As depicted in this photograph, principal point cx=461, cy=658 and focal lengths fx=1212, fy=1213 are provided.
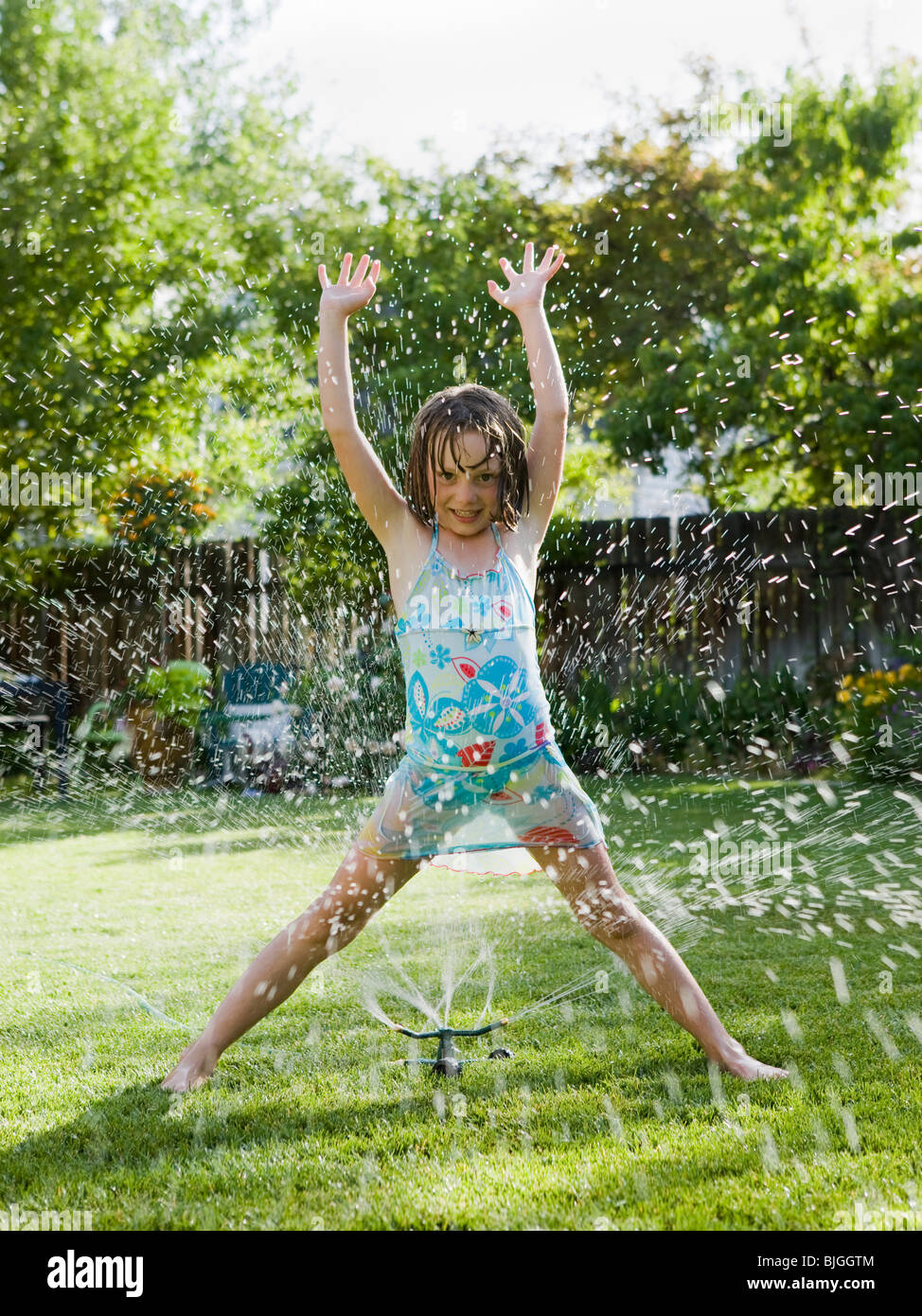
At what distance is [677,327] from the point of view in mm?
12086

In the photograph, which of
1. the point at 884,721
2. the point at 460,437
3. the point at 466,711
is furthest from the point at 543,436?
the point at 884,721

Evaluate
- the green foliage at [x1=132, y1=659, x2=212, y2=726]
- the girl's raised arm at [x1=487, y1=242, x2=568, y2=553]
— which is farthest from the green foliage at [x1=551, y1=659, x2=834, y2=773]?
the girl's raised arm at [x1=487, y1=242, x2=568, y2=553]

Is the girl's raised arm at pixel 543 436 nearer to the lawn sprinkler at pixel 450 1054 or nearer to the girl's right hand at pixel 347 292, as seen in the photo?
the girl's right hand at pixel 347 292

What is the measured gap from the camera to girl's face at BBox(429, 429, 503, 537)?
7.80 feet

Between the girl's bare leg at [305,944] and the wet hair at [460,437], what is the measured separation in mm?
708

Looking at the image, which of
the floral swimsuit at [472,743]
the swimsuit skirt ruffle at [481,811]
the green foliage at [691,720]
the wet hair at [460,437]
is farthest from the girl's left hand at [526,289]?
the green foliage at [691,720]

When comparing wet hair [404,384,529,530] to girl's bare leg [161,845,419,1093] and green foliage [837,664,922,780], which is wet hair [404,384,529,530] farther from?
green foliage [837,664,922,780]

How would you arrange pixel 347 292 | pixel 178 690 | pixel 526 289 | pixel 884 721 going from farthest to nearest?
pixel 178 690 → pixel 884 721 → pixel 526 289 → pixel 347 292

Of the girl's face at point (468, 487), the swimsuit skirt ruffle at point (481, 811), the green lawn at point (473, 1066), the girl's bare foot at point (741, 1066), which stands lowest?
the green lawn at point (473, 1066)

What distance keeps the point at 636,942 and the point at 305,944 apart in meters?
0.64

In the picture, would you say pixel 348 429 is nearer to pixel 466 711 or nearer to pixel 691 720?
pixel 466 711

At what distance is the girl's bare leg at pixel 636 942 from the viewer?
2330 mm

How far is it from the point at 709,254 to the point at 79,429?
20.6 feet

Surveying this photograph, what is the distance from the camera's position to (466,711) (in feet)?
7.47
